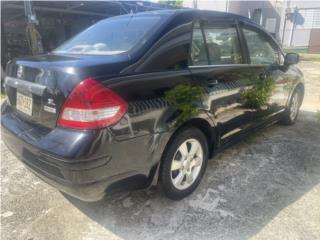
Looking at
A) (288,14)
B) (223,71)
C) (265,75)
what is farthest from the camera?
(288,14)

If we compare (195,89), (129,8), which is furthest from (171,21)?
(129,8)

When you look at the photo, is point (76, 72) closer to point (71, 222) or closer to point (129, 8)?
point (71, 222)

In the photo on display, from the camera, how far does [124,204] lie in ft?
8.22

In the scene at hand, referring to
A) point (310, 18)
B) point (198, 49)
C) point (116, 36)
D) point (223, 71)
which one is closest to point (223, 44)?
point (223, 71)

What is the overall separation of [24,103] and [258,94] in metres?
2.59

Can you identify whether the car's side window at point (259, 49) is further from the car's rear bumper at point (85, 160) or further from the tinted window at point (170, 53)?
the car's rear bumper at point (85, 160)

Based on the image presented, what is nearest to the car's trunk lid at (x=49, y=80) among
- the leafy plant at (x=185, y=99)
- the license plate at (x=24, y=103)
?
the license plate at (x=24, y=103)

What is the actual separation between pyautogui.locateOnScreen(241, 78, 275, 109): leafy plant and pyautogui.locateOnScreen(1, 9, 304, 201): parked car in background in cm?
2

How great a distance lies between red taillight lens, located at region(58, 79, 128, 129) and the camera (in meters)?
1.77

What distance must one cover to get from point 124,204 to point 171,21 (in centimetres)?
169

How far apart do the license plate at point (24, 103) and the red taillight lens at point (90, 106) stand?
475 millimetres

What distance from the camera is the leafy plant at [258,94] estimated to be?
3.17m

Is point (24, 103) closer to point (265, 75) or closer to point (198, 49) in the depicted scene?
point (198, 49)

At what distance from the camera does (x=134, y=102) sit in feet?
6.33
